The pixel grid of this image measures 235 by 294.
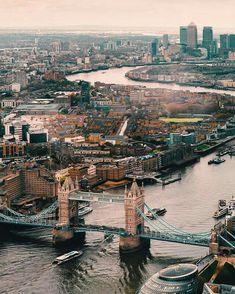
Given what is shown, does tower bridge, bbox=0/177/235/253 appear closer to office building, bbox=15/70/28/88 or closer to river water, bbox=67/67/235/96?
office building, bbox=15/70/28/88

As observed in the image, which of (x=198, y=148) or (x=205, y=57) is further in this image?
(x=205, y=57)

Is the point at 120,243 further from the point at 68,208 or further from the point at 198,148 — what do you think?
the point at 198,148

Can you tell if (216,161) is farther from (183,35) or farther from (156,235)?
(183,35)

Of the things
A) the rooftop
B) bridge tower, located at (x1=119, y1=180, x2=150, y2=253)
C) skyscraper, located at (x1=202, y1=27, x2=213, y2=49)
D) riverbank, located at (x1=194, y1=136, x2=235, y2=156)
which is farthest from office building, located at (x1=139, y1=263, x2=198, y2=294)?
skyscraper, located at (x1=202, y1=27, x2=213, y2=49)

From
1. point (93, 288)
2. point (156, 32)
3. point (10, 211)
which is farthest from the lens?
point (156, 32)

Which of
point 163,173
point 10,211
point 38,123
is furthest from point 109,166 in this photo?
point 38,123
